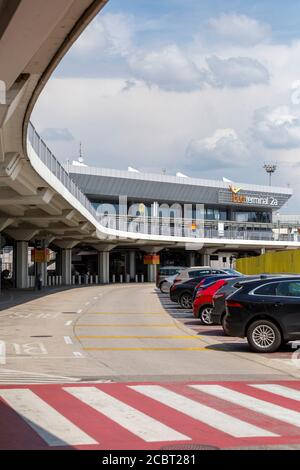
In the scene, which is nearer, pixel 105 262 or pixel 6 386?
pixel 6 386

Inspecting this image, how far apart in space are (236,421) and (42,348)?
29.9 ft

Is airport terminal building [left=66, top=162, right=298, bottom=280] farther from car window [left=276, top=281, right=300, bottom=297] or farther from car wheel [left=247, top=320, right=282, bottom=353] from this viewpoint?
car wheel [left=247, top=320, right=282, bottom=353]

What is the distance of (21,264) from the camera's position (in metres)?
59.9

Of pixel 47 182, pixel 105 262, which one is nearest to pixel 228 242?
pixel 105 262

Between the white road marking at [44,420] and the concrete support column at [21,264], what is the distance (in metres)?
48.9

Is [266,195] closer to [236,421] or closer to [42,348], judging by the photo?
[42,348]

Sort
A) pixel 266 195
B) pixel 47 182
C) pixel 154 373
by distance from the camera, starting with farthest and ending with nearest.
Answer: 1. pixel 266 195
2. pixel 47 182
3. pixel 154 373

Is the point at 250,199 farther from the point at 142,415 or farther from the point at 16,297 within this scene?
the point at 142,415

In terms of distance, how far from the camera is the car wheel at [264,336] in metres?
15.8

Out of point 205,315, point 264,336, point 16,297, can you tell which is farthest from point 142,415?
point 16,297

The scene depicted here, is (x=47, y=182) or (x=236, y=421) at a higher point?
(x=47, y=182)

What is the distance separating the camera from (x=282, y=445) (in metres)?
7.54

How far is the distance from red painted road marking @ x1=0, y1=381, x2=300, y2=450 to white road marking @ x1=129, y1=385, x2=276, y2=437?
11mm

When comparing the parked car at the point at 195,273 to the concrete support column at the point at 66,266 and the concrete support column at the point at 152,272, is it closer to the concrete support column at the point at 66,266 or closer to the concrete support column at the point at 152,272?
the concrete support column at the point at 66,266
